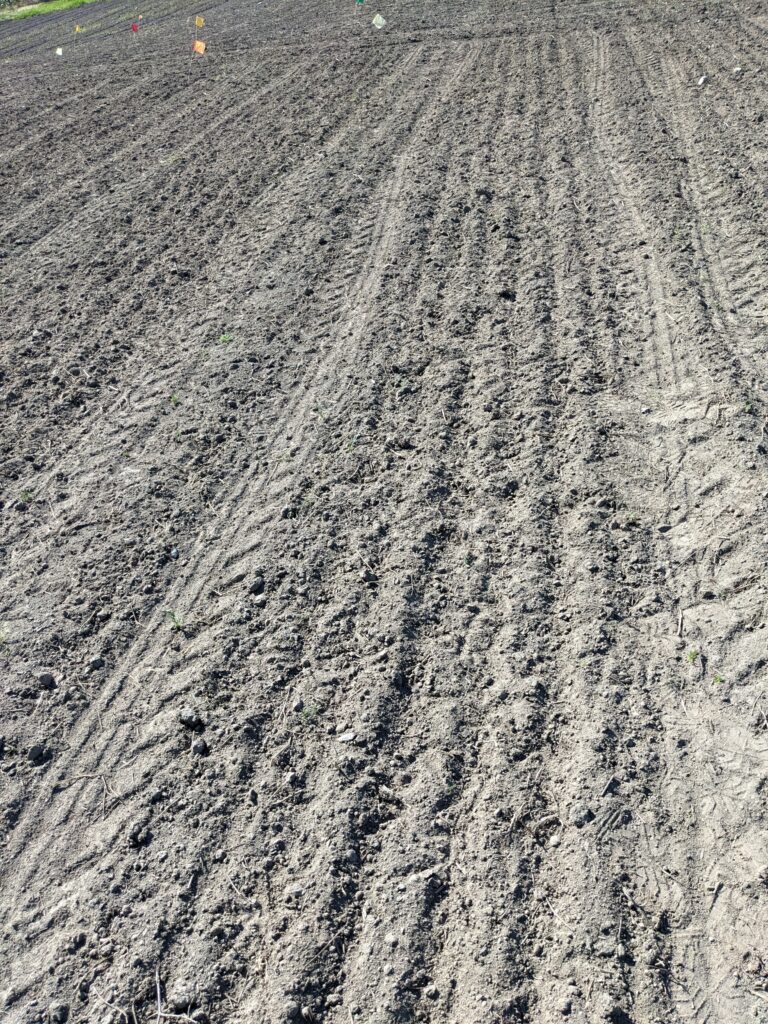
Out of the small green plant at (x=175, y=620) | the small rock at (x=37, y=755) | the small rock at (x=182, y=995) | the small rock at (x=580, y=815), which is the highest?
the small green plant at (x=175, y=620)

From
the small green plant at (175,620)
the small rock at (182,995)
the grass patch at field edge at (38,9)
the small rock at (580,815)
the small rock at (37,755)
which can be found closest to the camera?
the small rock at (182,995)

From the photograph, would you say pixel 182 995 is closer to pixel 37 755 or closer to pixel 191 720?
pixel 191 720

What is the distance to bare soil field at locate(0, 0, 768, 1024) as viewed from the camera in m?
3.13

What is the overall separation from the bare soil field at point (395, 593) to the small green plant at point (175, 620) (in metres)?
0.04

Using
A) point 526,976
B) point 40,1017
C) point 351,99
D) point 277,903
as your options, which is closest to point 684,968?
point 526,976

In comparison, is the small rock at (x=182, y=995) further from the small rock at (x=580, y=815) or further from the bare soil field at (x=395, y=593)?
the small rock at (x=580, y=815)

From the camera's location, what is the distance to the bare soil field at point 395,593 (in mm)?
3133

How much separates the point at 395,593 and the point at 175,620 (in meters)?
1.19

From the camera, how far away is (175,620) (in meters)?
4.55

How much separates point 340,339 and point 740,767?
14.7ft

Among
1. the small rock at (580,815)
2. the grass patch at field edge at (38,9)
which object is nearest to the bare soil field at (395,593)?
the small rock at (580,815)

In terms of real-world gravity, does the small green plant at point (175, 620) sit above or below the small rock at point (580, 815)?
above

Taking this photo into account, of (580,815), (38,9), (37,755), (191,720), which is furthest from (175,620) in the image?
(38,9)

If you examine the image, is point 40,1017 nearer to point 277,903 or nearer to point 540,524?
point 277,903
